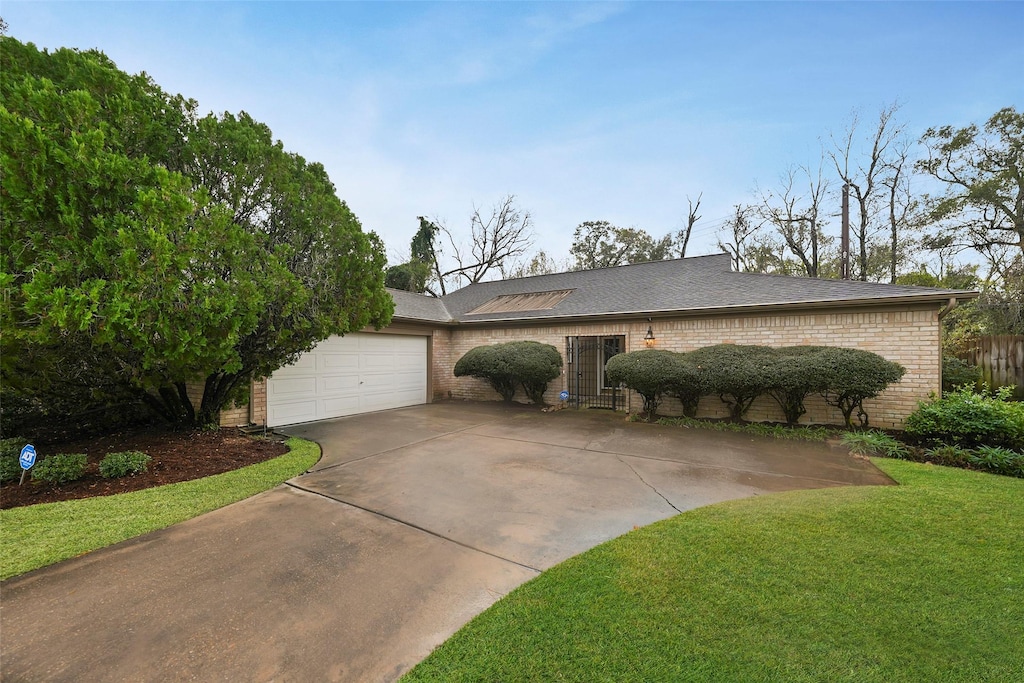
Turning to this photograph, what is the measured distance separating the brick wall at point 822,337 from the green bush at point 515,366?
54 cm

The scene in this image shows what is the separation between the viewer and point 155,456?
5258 millimetres

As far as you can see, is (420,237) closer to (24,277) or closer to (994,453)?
(24,277)

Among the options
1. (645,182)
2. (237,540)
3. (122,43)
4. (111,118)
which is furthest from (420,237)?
(237,540)

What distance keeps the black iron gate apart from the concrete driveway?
4781 mm

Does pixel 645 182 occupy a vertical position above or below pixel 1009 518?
above

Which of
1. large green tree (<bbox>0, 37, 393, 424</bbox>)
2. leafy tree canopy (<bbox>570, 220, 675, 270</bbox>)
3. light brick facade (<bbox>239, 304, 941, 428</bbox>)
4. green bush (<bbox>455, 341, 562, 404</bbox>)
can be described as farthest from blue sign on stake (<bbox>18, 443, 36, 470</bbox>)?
leafy tree canopy (<bbox>570, 220, 675, 270</bbox>)

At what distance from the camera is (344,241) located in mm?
6594

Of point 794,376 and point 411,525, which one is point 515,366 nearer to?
point 794,376

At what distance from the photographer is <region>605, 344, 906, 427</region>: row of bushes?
22.1 ft

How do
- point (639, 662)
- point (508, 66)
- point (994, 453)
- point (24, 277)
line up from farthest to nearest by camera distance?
point (508, 66) → point (994, 453) → point (24, 277) → point (639, 662)

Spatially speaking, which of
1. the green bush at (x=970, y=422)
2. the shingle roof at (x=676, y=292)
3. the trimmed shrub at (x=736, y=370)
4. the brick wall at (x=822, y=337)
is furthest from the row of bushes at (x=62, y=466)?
the green bush at (x=970, y=422)

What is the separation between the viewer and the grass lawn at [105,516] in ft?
9.54

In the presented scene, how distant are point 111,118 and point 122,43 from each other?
9.48 feet

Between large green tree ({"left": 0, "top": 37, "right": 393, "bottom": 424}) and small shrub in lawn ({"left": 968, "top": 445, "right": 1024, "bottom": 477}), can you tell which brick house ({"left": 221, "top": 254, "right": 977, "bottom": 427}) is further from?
large green tree ({"left": 0, "top": 37, "right": 393, "bottom": 424})
